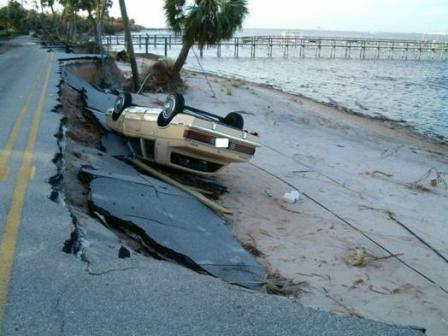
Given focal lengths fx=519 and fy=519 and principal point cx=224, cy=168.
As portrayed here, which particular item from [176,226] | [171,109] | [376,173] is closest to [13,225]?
[176,226]

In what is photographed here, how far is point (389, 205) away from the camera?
1027 cm

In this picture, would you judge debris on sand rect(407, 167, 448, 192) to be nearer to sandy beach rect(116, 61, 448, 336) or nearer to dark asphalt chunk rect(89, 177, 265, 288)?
sandy beach rect(116, 61, 448, 336)

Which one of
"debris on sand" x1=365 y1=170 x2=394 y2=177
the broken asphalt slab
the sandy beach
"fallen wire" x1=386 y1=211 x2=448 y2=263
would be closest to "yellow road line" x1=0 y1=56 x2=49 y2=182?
the broken asphalt slab

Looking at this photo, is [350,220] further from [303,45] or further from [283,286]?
[303,45]

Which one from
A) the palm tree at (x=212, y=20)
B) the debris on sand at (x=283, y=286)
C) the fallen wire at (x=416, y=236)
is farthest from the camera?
the palm tree at (x=212, y=20)

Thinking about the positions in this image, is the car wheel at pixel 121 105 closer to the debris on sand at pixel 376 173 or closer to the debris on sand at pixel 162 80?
the debris on sand at pixel 376 173

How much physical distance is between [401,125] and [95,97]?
1555 centimetres

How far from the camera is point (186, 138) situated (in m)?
8.52

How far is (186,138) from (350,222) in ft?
10.3

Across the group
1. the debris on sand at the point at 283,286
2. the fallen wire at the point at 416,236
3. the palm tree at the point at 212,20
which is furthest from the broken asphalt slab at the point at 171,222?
the palm tree at the point at 212,20

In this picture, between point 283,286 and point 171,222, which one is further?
point 171,222

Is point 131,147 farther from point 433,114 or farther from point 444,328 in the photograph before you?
point 433,114

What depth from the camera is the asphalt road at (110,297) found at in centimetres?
354

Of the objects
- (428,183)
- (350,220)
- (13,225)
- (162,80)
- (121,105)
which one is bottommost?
(428,183)
